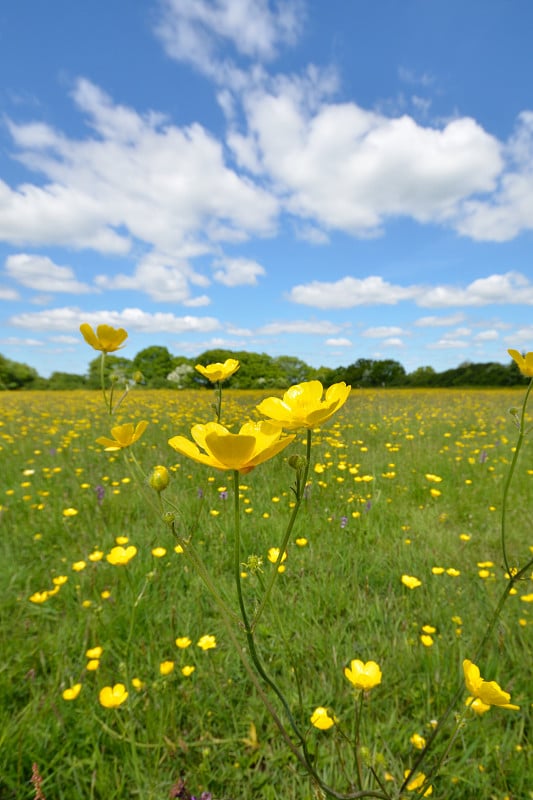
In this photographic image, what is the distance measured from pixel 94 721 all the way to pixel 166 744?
0.27 m

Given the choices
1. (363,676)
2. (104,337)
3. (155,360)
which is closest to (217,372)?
(104,337)

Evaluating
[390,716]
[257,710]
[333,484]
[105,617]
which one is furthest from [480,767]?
[333,484]

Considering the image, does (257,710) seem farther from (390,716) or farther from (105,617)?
(105,617)

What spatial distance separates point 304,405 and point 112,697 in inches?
51.9

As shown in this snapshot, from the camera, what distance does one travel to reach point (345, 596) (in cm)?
199

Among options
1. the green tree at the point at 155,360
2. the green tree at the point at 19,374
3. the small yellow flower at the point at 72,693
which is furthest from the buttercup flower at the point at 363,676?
the green tree at the point at 155,360

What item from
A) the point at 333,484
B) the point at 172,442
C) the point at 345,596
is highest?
the point at 172,442

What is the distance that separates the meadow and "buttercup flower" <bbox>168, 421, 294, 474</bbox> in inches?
5.4

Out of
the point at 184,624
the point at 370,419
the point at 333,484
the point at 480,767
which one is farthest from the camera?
the point at 370,419

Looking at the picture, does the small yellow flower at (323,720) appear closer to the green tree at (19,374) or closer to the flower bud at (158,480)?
the flower bud at (158,480)

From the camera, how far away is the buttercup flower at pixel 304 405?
2.02ft

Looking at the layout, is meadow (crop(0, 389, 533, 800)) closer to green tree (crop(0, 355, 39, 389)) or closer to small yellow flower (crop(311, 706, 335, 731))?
small yellow flower (crop(311, 706, 335, 731))

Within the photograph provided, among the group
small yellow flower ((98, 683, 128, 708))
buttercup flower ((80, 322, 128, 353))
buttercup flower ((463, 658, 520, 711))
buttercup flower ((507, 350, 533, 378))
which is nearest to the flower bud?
buttercup flower ((80, 322, 128, 353))

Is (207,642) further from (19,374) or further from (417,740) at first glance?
(19,374)
